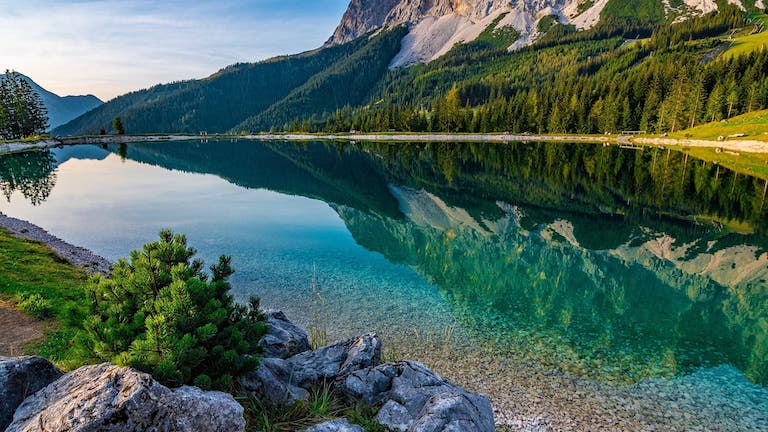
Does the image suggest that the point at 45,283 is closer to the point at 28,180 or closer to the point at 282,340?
the point at 282,340

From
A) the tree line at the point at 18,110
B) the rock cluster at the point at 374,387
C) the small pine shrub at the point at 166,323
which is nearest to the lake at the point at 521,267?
the rock cluster at the point at 374,387

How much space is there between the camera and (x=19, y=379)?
19.7 ft

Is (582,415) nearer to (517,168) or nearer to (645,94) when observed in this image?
(517,168)

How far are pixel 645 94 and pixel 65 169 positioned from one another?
16599 cm

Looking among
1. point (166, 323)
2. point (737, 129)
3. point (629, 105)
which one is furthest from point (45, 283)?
point (629, 105)

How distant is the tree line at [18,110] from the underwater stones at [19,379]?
518 ft

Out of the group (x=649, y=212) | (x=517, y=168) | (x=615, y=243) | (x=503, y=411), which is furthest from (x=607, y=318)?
(x=517, y=168)

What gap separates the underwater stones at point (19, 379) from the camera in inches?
227

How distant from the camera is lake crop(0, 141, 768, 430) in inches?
512

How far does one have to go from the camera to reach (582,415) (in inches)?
441

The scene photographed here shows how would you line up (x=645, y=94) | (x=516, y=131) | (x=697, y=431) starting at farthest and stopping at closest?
1. (x=516, y=131)
2. (x=645, y=94)
3. (x=697, y=431)

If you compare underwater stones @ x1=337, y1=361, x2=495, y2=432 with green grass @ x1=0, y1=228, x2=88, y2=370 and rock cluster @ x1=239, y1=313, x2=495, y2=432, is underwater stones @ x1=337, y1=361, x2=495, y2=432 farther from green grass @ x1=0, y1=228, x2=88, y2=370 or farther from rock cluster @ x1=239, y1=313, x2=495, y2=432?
green grass @ x1=0, y1=228, x2=88, y2=370

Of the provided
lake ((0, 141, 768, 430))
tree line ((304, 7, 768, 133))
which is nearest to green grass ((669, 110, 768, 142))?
tree line ((304, 7, 768, 133))

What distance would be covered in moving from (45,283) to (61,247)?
11225 mm
